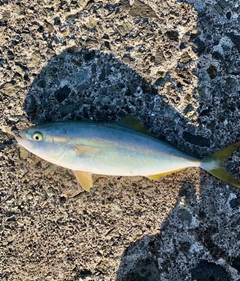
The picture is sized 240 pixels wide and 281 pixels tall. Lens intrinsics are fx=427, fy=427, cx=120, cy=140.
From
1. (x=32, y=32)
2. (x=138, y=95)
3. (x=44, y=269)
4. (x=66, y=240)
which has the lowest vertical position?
(x=44, y=269)

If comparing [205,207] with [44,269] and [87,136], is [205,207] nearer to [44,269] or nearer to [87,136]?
[87,136]

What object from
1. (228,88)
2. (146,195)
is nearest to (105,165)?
(146,195)

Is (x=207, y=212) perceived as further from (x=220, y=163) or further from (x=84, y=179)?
(x=84, y=179)

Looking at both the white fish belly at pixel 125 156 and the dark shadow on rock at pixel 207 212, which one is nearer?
the white fish belly at pixel 125 156

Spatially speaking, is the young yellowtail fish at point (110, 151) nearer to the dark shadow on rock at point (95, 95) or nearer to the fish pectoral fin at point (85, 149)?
the fish pectoral fin at point (85, 149)

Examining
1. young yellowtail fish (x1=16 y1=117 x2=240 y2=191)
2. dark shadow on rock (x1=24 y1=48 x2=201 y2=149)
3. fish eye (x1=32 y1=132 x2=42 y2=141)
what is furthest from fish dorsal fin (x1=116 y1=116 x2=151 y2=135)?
fish eye (x1=32 y1=132 x2=42 y2=141)

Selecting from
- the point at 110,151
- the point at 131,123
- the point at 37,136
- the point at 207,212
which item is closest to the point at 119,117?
the point at 131,123

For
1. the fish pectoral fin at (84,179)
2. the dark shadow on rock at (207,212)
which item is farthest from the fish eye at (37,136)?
the dark shadow on rock at (207,212)
